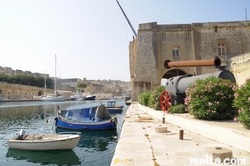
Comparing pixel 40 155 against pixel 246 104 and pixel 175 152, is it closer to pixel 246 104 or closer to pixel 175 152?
pixel 175 152

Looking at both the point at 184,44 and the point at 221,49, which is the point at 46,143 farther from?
the point at 221,49

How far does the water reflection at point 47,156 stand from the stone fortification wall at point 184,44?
16.6 m

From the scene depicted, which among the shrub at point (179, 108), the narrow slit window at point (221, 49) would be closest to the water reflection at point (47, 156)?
the shrub at point (179, 108)

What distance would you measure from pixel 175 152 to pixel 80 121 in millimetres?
11468

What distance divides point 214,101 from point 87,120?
1081cm

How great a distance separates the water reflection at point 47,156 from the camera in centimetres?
852

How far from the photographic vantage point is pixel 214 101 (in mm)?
6551

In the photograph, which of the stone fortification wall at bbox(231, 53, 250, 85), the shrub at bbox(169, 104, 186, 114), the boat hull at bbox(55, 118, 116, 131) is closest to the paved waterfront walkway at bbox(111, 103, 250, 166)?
the shrub at bbox(169, 104, 186, 114)

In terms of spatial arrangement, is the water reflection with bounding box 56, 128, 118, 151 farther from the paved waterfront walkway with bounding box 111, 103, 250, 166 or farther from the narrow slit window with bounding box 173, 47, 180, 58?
the narrow slit window with bounding box 173, 47, 180, 58

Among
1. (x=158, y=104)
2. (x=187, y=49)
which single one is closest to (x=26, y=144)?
(x=158, y=104)

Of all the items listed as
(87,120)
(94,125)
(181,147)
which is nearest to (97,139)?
(94,125)

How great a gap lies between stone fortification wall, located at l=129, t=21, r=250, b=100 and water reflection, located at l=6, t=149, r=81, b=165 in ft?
54.6

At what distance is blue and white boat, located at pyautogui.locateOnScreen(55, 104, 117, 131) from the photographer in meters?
13.9

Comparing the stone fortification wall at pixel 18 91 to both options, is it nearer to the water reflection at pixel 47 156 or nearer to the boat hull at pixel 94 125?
the boat hull at pixel 94 125
